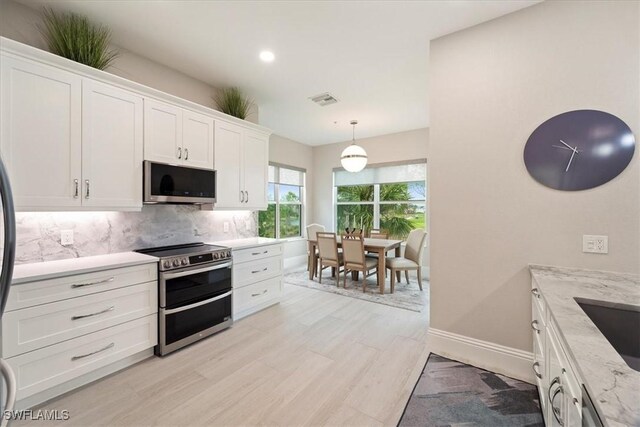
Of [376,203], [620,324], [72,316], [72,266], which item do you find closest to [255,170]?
[72,266]

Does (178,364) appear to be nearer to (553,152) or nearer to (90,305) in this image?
(90,305)

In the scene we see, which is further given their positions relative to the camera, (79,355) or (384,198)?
(384,198)

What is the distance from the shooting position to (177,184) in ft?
8.97

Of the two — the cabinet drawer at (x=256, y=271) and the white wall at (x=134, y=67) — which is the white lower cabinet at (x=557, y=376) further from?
the white wall at (x=134, y=67)

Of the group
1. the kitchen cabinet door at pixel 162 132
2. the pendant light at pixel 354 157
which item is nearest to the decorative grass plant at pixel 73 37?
the kitchen cabinet door at pixel 162 132

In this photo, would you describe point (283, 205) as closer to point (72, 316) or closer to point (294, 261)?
point (294, 261)

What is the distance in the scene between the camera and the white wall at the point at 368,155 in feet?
17.5

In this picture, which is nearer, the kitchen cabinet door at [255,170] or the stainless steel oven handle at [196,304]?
the stainless steel oven handle at [196,304]

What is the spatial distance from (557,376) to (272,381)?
1.80 metres

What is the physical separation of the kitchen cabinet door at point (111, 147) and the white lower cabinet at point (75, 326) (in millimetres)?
645

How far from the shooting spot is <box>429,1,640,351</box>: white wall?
185 centimetres

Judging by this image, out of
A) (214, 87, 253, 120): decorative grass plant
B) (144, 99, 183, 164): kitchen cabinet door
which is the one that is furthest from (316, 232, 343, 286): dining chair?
(144, 99, 183, 164): kitchen cabinet door

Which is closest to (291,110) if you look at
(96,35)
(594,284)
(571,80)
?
(96,35)

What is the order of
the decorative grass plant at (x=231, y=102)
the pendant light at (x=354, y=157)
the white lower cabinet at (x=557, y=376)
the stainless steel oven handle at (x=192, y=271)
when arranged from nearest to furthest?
the white lower cabinet at (x=557, y=376) → the stainless steel oven handle at (x=192, y=271) → the decorative grass plant at (x=231, y=102) → the pendant light at (x=354, y=157)
